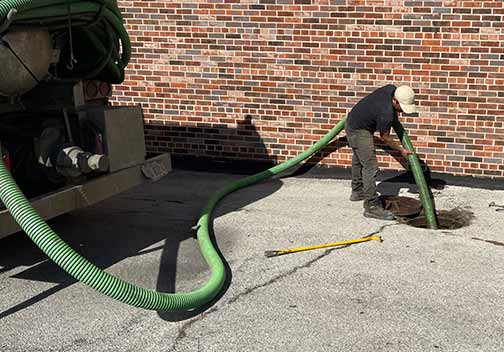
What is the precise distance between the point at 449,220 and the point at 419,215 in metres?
0.33

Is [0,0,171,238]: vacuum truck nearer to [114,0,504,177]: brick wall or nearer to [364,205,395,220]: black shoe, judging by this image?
[364,205,395,220]: black shoe

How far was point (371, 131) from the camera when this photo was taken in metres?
6.82

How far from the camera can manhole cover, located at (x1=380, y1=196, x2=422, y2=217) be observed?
6591 mm

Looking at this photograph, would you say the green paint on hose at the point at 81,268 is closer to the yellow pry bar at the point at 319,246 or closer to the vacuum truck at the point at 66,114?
the vacuum truck at the point at 66,114

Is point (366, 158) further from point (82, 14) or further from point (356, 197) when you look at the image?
point (82, 14)

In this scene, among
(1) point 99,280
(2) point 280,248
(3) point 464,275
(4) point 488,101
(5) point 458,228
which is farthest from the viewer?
(4) point 488,101

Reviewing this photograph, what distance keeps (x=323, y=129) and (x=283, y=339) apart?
4.43 meters

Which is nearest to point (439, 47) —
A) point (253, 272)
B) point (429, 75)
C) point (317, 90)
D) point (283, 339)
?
point (429, 75)

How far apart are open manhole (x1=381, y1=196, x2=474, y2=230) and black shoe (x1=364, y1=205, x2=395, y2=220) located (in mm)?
107

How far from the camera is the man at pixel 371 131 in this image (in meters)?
6.35

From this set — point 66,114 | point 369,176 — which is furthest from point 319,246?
point 66,114

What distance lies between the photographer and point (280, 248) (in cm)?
566

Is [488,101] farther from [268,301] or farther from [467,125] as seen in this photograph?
[268,301]

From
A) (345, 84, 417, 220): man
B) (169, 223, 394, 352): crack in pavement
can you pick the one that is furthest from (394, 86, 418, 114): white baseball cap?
(169, 223, 394, 352): crack in pavement
